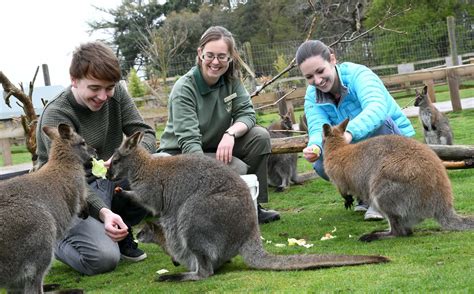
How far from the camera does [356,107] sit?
4.71 meters

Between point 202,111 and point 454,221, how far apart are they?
182cm

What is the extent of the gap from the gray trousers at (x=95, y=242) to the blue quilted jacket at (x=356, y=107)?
133 centimetres

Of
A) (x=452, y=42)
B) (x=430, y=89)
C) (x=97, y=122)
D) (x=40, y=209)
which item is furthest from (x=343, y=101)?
(x=452, y=42)

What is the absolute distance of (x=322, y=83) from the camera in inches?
176

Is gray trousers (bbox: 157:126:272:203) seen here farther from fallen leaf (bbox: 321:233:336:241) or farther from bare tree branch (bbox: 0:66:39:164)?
bare tree branch (bbox: 0:66:39:164)

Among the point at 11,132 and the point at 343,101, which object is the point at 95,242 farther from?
the point at 11,132

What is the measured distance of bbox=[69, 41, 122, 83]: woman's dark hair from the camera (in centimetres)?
359

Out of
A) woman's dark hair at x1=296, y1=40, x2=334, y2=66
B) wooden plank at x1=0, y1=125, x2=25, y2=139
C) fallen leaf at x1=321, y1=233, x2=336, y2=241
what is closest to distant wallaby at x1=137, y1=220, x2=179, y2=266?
fallen leaf at x1=321, y1=233, x2=336, y2=241

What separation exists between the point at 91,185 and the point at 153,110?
845cm

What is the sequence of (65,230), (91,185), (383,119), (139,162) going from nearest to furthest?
(65,230) < (139,162) < (91,185) < (383,119)

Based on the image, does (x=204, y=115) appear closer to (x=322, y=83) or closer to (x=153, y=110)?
(x=322, y=83)

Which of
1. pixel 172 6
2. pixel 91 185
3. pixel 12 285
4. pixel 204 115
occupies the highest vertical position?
pixel 172 6

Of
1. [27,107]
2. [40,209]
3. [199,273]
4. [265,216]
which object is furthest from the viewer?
[27,107]

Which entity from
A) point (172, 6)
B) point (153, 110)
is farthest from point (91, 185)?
point (172, 6)
